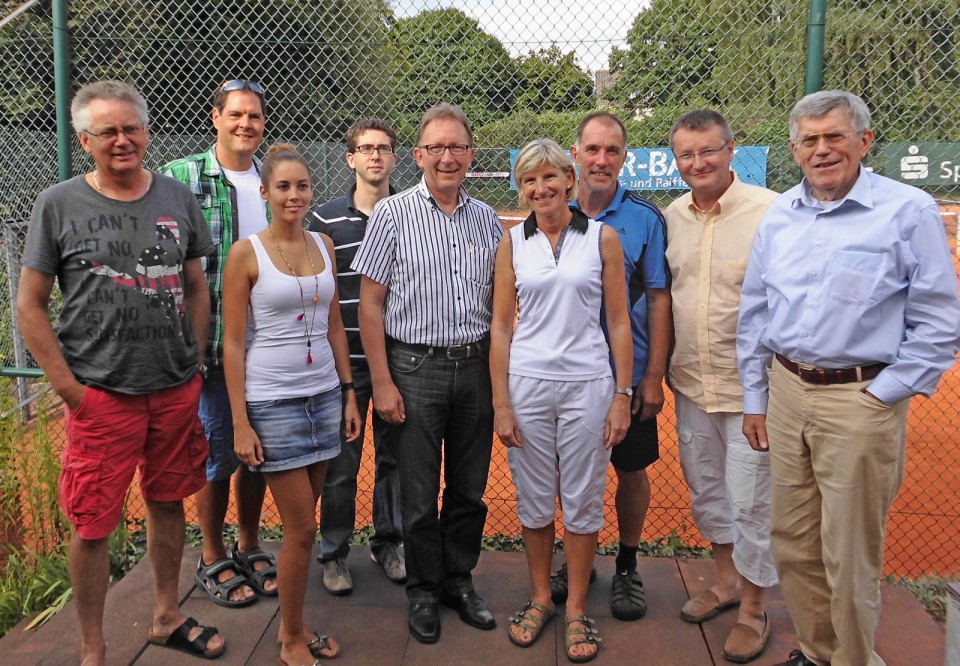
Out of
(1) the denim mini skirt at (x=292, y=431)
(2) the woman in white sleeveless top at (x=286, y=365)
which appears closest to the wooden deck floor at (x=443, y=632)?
(2) the woman in white sleeveless top at (x=286, y=365)

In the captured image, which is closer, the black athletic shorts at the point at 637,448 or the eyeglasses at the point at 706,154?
the eyeglasses at the point at 706,154

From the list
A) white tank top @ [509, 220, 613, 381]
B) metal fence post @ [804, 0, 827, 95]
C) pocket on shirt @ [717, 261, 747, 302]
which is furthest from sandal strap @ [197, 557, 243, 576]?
metal fence post @ [804, 0, 827, 95]

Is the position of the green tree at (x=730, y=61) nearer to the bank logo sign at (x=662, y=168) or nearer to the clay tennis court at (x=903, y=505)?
the bank logo sign at (x=662, y=168)

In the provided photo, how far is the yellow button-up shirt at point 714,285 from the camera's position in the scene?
278cm

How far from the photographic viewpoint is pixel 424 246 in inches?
108

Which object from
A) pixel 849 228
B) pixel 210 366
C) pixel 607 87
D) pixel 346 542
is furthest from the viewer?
pixel 607 87

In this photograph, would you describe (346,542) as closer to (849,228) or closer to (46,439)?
(46,439)

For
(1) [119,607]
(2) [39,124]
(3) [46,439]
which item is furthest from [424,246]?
(2) [39,124]

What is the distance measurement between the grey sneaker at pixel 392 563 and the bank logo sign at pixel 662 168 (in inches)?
84.0

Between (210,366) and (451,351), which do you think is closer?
(451,351)

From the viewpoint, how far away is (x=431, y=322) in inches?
108

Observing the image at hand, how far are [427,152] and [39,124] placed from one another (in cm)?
498

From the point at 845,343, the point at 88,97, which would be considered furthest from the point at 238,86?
the point at 845,343

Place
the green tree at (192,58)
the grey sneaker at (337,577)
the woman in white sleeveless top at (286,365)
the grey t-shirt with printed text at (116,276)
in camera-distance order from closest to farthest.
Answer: the grey t-shirt with printed text at (116,276)
the woman in white sleeveless top at (286,365)
the grey sneaker at (337,577)
the green tree at (192,58)
